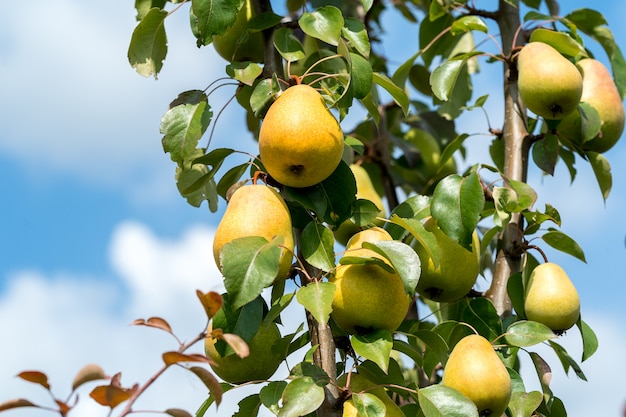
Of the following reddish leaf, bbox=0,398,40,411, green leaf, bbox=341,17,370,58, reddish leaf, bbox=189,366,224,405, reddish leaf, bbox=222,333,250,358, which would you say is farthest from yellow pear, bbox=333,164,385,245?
reddish leaf, bbox=0,398,40,411

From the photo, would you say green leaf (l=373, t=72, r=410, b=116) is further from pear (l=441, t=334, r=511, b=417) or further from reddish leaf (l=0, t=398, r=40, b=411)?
reddish leaf (l=0, t=398, r=40, b=411)

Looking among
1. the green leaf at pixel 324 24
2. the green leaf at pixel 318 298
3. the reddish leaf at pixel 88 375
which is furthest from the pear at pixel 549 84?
the reddish leaf at pixel 88 375

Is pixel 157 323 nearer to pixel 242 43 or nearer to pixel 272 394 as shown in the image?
pixel 272 394

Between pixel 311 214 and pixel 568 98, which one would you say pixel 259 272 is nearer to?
pixel 311 214

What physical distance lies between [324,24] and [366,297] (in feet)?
1.48

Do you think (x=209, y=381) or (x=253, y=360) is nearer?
(x=209, y=381)

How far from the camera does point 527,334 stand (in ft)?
4.74

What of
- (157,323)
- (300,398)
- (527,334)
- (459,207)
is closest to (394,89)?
(459,207)

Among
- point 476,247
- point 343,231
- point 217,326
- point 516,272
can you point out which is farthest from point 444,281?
point 217,326

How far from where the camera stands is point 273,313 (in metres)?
1.23

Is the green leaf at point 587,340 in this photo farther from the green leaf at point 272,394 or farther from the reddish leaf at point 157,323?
the reddish leaf at point 157,323

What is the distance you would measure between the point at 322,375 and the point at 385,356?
0.29ft

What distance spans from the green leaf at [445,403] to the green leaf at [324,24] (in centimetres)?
54

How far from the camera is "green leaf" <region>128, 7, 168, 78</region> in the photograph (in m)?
1.50
